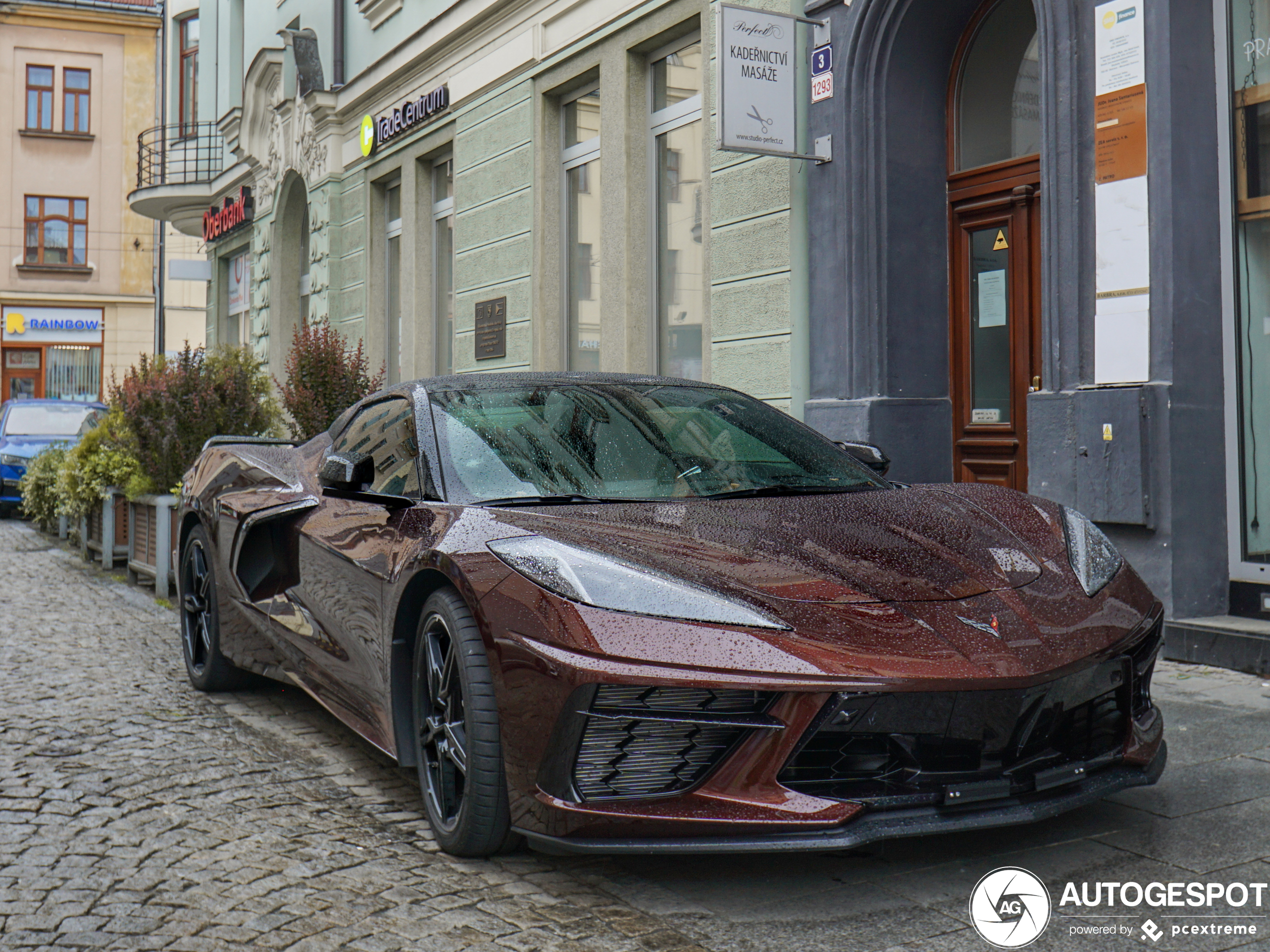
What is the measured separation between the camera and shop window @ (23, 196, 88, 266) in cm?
3722

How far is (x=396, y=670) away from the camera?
3625 millimetres

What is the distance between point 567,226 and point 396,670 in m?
8.74

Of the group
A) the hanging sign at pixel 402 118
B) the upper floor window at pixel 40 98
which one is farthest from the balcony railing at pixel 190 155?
the upper floor window at pixel 40 98

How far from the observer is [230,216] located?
67.8 feet

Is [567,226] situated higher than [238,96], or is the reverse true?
[238,96]

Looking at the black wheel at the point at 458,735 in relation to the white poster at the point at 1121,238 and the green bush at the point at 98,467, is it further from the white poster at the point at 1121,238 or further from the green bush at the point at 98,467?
the green bush at the point at 98,467

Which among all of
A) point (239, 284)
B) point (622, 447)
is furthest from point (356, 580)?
point (239, 284)

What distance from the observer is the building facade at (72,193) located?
36844 millimetres

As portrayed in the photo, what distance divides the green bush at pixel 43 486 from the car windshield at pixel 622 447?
9.92 metres

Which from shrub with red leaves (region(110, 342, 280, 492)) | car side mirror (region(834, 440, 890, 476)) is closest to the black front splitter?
car side mirror (region(834, 440, 890, 476))

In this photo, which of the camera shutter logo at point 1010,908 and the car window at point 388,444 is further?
the car window at point 388,444

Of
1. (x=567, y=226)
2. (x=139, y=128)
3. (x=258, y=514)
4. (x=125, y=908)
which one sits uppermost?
(x=139, y=128)

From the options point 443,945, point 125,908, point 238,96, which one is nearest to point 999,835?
point 443,945

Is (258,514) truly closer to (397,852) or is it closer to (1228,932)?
(397,852)
